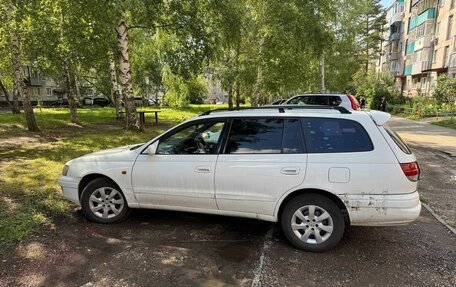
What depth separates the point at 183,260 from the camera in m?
3.79

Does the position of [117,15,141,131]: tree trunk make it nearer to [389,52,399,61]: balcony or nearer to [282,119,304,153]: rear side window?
[282,119,304,153]: rear side window

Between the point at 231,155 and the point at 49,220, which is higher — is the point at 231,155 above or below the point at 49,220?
above

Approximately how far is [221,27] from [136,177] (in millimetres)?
9603

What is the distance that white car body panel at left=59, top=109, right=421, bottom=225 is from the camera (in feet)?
12.2

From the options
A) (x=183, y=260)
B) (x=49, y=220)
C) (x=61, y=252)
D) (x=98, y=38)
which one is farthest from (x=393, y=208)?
(x=98, y=38)

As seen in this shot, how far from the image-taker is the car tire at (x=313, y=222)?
3.87 meters

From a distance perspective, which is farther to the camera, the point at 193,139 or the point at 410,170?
the point at 193,139

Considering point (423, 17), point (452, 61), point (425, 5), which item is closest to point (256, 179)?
point (452, 61)

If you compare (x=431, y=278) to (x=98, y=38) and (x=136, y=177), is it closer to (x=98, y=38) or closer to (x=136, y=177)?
(x=136, y=177)

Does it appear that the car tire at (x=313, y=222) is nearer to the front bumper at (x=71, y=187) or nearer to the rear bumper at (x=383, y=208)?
the rear bumper at (x=383, y=208)

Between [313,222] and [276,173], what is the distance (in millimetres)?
702

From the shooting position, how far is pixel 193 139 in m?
4.53

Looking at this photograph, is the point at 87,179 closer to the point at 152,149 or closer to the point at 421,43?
the point at 152,149

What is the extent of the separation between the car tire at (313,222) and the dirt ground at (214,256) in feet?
0.43
